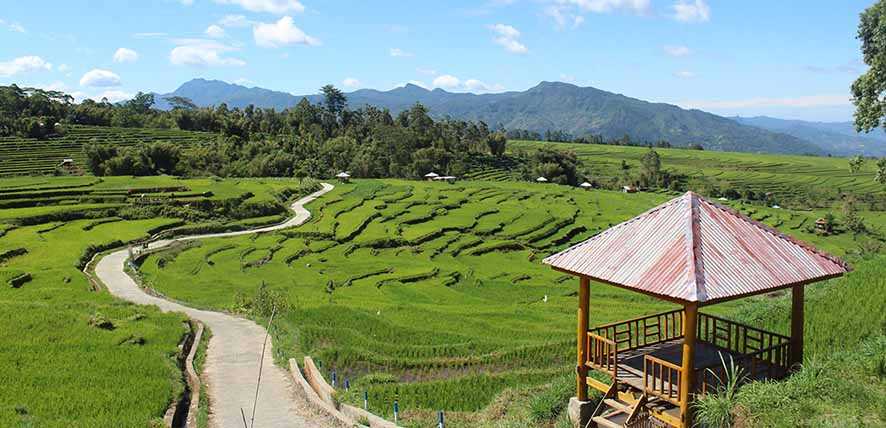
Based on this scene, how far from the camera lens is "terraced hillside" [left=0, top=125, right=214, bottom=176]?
254ft

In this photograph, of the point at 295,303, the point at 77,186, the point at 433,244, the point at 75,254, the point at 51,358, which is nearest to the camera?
the point at 51,358

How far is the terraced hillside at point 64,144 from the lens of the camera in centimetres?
→ 7738

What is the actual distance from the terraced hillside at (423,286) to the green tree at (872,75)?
467 inches

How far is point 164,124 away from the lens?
12825cm

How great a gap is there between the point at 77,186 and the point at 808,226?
7462 cm

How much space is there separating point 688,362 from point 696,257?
5.50 ft

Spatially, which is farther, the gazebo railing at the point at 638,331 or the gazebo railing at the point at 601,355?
the gazebo railing at the point at 638,331

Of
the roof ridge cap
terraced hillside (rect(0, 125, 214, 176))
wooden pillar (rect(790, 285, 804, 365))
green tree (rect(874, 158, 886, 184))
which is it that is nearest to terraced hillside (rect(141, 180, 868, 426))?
the roof ridge cap

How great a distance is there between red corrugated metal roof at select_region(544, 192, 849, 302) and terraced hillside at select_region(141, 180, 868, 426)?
4.76m

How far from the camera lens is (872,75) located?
76.6 ft

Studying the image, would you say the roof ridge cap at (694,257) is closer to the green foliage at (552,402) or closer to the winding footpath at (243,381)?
the green foliage at (552,402)

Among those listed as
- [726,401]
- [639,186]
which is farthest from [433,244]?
[639,186]

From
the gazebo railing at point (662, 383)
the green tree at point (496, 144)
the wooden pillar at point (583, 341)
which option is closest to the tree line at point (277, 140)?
the green tree at point (496, 144)

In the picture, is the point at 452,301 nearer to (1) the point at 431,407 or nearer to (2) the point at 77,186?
(1) the point at 431,407
